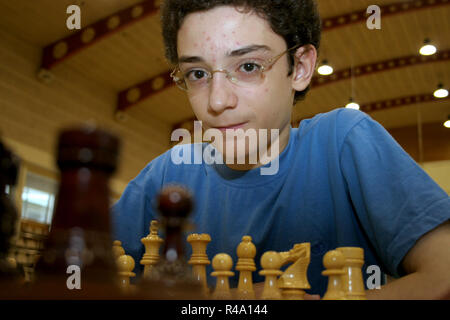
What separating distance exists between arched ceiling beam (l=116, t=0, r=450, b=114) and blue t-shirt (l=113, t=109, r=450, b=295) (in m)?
7.92

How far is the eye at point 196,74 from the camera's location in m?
1.13

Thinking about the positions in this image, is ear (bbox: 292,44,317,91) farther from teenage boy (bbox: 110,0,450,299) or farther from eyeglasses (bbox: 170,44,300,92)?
eyeglasses (bbox: 170,44,300,92)

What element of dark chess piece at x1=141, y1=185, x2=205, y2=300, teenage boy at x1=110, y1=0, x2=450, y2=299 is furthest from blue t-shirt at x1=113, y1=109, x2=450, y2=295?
dark chess piece at x1=141, y1=185, x2=205, y2=300

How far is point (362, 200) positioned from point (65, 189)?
83 centimetres

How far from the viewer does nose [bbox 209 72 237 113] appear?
1.01 m

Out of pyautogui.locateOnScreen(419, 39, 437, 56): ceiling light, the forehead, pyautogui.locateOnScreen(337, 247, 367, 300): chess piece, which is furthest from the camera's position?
pyautogui.locateOnScreen(419, 39, 437, 56): ceiling light

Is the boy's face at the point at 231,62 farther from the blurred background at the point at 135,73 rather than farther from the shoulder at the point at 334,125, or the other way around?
the blurred background at the point at 135,73

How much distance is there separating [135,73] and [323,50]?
377 centimetres

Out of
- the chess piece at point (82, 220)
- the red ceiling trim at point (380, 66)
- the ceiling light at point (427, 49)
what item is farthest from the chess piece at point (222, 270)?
the red ceiling trim at point (380, 66)

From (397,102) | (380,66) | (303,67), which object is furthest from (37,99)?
(397,102)

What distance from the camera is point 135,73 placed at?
9.63 meters

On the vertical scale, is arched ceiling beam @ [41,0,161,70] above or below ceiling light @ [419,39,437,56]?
below

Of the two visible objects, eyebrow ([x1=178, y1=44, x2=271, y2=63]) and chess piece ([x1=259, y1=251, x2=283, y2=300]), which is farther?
eyebrow ([x1=178, y1=44, x2=271, y2=63])

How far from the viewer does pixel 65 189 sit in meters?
0.45
